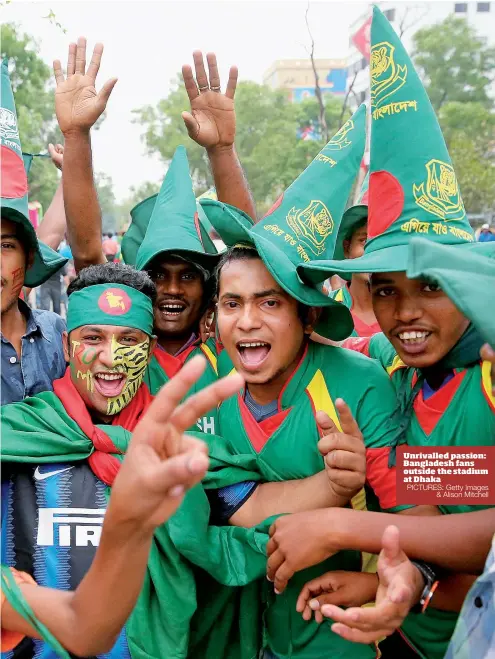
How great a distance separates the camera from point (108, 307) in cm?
286

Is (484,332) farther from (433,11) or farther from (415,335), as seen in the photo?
(433,11)

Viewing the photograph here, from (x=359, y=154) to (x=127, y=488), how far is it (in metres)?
1.97

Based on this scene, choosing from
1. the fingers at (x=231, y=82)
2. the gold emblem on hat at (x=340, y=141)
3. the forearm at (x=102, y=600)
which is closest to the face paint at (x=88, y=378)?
the forearm at (x=102, y=600)

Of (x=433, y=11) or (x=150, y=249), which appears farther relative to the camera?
(x=433, y=11)

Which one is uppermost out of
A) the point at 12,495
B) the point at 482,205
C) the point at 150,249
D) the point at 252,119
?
the point at 252,119

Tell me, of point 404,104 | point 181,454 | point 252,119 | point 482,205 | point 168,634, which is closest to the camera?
point 181,454

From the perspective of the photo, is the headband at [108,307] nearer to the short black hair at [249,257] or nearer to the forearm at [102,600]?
the short black hair at [249,257]

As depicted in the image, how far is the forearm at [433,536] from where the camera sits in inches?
85.4

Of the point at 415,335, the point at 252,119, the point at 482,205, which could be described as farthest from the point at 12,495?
the point at 252,119

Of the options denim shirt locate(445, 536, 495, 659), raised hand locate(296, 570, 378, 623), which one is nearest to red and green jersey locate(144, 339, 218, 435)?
raised hand locate(296, 570, 378, 623)

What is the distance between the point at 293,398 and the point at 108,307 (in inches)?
33.0

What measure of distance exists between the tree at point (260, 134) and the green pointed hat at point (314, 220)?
100 ft

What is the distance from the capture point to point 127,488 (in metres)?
1.55

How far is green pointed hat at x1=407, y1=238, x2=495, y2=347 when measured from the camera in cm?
161
